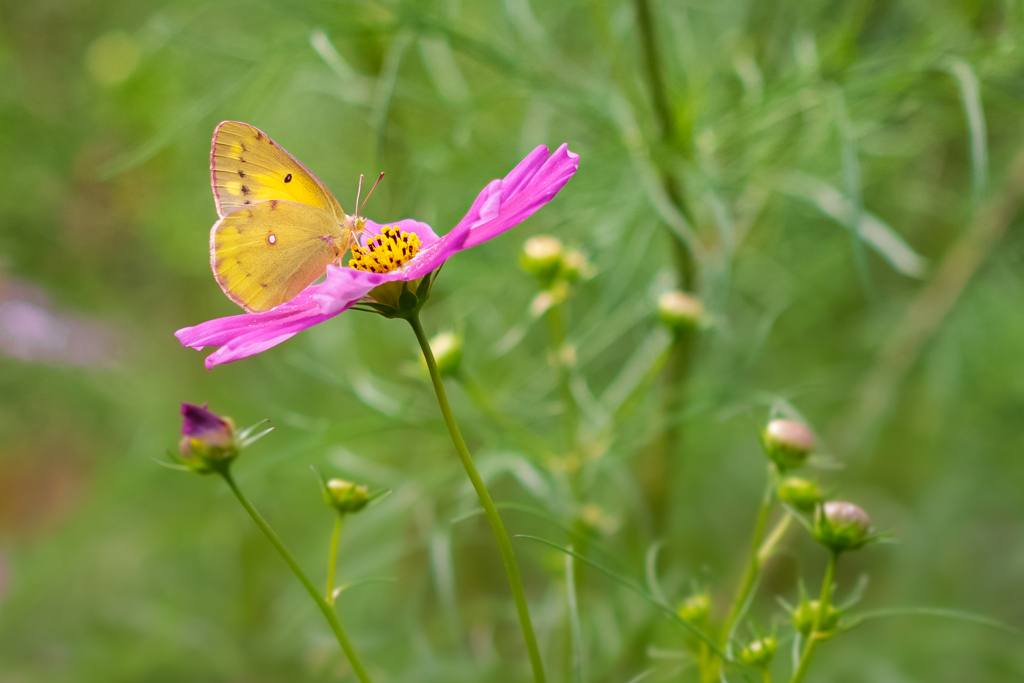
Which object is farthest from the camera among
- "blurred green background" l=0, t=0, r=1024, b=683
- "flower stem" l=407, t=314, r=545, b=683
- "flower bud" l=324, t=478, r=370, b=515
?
"blurred green background" l=0, t=0, r=1024, b=683

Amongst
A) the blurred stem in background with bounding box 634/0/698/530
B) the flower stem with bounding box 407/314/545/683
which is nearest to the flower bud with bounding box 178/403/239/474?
the flower stem with bounding box 407/314/545/683

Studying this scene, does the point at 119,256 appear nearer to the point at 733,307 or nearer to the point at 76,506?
the point at 76,506

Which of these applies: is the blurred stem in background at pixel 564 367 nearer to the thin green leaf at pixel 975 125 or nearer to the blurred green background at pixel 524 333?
the blurred green background at pixel 524 333

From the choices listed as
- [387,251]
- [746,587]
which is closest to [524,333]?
[387,251]

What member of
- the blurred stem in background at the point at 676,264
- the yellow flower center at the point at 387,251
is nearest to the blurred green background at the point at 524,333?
the blurred stem in background at the point at 676,264

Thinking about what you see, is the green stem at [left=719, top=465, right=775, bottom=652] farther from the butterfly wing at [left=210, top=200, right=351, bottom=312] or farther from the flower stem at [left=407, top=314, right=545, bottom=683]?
the butterfly wing at [left=210, top=200, right=351, bottom=312]

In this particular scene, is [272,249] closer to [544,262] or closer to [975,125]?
[544,262]
